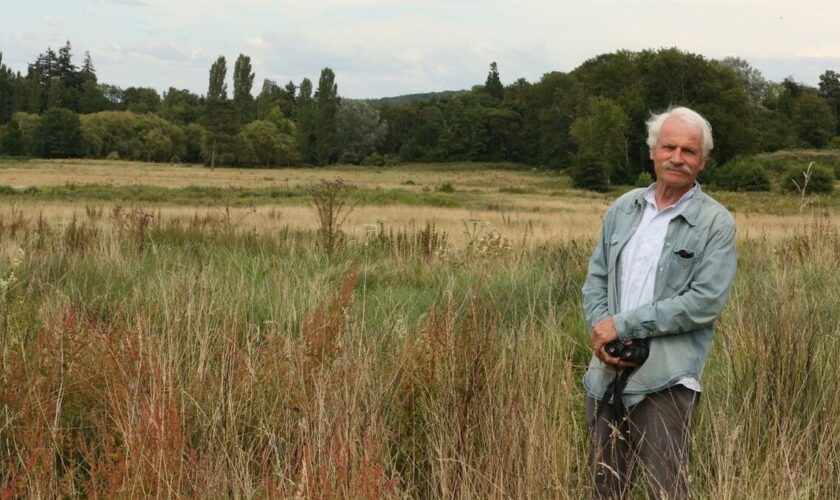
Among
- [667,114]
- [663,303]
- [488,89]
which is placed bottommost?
[663,303]

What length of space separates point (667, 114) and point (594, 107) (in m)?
63.7

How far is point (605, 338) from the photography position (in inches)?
134

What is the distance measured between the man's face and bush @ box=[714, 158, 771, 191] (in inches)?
2131

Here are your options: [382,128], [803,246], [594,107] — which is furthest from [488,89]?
[803,246]

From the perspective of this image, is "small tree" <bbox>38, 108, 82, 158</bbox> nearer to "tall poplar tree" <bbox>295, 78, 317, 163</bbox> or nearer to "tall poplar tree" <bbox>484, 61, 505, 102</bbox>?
"tall poplar tree" <bbox>295, 78, 317, 163</bbox>

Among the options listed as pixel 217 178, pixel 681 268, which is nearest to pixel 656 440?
pixel 681 268

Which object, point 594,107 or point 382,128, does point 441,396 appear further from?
point 382,128

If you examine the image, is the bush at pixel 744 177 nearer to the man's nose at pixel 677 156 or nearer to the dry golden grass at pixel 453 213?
the dry golden grass at pixel 453 213

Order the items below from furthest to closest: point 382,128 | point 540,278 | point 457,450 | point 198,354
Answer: point 382,128, point 540,278, point 198,354, point 457,450

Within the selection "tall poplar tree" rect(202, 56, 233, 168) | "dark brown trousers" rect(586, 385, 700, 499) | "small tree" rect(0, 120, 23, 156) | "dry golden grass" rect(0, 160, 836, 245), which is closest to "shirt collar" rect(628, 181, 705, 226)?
"dark brown trousers" rect(586, 385, 700, 499)

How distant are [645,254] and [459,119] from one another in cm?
10406

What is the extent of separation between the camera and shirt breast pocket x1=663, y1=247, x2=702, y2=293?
340cm

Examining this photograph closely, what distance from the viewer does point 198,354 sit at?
4.52 metres

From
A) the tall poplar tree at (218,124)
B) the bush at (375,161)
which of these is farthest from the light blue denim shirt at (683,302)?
the bush at (375,161)
